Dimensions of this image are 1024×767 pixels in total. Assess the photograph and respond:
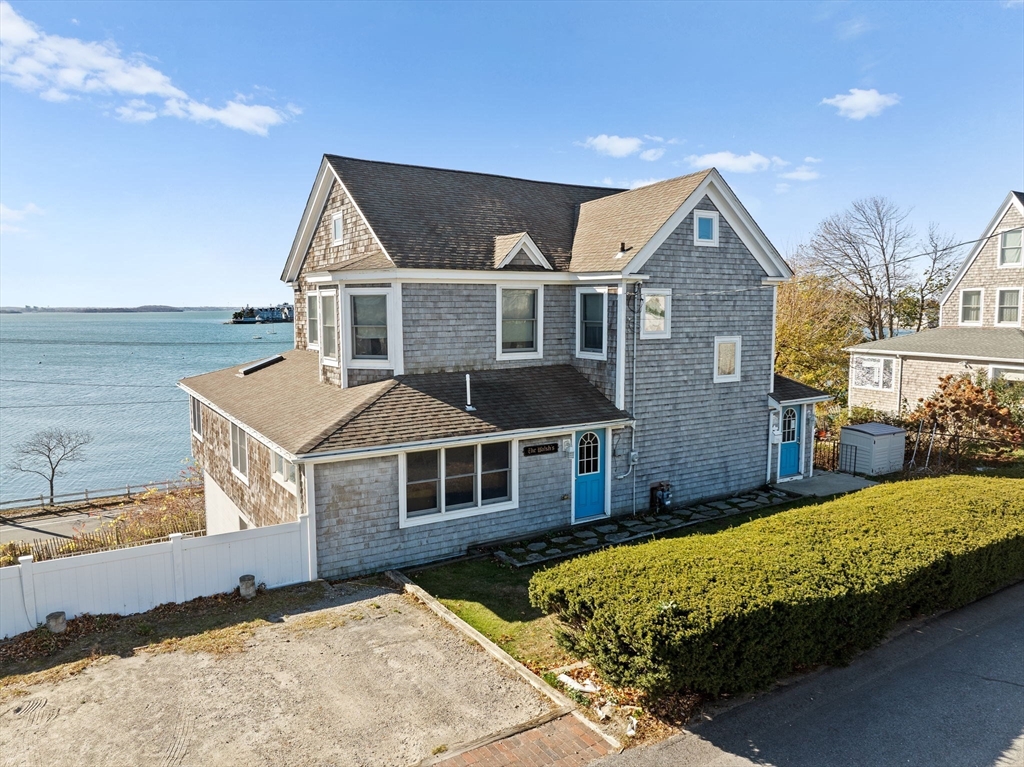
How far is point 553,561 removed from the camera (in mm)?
13547

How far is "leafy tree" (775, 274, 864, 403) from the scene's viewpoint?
3247 centimetres

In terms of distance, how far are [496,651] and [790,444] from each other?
13740 millimetres

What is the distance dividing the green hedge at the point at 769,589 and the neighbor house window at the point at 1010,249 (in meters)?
21.3

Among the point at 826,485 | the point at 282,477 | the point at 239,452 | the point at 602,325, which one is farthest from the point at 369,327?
the point at 826,485

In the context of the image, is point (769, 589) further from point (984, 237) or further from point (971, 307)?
point (971, 307)

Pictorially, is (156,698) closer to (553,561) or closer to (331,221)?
(553,561)

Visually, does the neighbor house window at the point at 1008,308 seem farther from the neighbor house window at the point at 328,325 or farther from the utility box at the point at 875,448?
the neighbor house window at the point at 328,325

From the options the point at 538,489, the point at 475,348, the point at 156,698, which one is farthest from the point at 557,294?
the point at 156,698

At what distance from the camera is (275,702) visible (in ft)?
27.2

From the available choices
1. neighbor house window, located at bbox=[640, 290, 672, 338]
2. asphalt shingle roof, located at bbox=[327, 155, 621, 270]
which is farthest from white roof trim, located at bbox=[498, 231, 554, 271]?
neighbor house window, located at bbox=[640, 290, 672, 338]

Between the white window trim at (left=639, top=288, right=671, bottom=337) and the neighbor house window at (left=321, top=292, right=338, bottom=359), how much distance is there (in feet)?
24.5

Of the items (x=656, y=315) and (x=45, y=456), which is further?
(x=45, y=456)

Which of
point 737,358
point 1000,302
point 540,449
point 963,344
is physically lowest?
point 540,449

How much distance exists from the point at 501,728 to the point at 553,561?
5.93 metres
